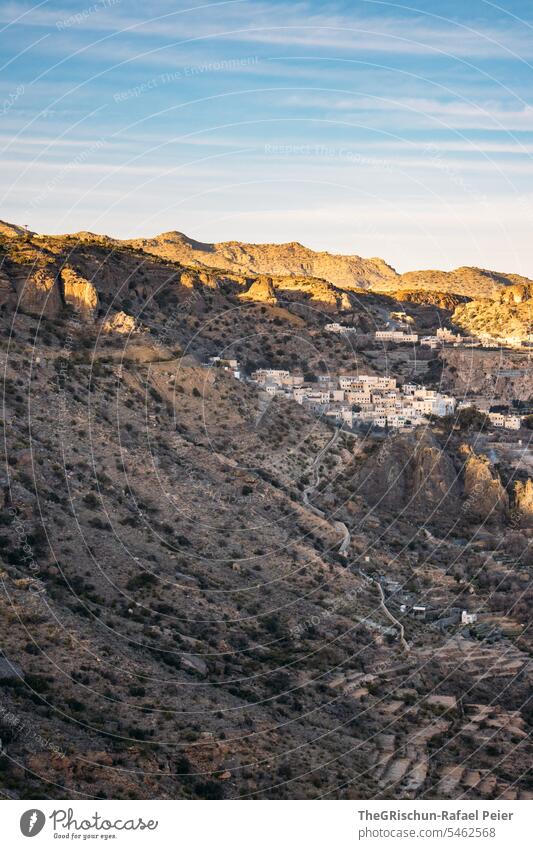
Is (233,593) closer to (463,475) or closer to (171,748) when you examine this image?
(171,748)

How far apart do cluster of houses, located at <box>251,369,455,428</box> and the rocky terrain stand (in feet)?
7.57

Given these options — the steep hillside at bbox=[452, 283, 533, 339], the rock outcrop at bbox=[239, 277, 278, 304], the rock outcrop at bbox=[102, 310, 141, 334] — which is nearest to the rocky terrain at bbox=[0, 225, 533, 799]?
the rock outcrop at bbox=[102, 310, 141, 334]

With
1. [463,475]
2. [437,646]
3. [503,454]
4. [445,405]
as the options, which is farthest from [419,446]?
[437,646]

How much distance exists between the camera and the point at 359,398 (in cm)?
6638

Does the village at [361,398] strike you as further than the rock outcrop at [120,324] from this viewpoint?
Yes

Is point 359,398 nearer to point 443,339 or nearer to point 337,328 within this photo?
point 337,328

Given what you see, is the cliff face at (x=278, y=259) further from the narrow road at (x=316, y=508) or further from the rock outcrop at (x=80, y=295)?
the narrow road at (x=316, y=508)

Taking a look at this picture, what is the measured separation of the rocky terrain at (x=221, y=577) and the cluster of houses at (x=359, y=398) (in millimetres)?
2307

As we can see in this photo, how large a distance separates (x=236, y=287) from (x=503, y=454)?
30.2m

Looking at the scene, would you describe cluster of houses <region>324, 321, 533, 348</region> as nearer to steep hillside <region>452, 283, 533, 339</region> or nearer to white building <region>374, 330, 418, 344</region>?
white building <region>374, 330, 418, 344</region>

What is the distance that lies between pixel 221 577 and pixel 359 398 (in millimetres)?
31869

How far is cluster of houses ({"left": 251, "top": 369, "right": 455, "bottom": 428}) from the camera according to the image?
2402 inches

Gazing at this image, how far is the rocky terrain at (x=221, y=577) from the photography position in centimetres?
2441

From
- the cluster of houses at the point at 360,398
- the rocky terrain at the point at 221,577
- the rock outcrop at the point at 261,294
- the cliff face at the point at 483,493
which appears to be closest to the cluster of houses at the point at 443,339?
the rock outcrop at the point at 261,294
